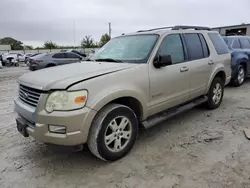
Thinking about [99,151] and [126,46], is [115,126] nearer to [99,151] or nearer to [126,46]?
[99,151]

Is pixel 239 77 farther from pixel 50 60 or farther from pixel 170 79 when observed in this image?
pixel 50 60

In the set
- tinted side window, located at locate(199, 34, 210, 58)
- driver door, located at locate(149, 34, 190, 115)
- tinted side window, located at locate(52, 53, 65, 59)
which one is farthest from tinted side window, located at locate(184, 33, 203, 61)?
tinted side window, located at locate(52, 53, 65, 59)

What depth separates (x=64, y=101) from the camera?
8.87 feet

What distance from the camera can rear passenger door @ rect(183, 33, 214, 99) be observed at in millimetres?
4418

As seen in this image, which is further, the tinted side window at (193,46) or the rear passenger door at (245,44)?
the rear passenger door at (245,44)

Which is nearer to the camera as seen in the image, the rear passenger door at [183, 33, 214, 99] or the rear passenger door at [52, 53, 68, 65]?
the rear passenger door at [183, 33, 214, 99]

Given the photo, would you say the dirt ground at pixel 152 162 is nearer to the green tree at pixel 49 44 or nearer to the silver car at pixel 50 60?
the silver car at pixel 50 60

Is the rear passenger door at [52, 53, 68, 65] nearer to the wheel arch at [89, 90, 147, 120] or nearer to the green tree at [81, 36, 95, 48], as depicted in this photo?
the wheel arch at [89, 90, 147, 120]

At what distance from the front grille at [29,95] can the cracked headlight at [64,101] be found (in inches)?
8.8

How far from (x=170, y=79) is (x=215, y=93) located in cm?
199

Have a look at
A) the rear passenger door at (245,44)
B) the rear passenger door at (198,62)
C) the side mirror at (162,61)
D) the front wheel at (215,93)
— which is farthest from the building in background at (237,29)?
the side mirror at (162,61)

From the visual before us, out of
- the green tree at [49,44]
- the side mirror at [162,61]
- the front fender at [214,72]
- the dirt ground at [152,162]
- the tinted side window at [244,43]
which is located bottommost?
the dirt ground at [152,162]

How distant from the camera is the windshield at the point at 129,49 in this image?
3715 millimetres

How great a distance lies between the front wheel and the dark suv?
2770 millimetres
